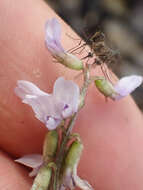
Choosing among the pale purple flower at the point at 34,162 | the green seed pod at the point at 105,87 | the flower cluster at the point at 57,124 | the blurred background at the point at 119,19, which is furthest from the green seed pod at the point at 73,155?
the blurred background at the point at 119,19

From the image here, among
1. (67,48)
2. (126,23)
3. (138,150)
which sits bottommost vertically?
(138,150)

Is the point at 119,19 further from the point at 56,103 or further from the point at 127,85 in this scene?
the point at 56,103

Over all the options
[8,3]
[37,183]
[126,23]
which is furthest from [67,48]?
[126,23]

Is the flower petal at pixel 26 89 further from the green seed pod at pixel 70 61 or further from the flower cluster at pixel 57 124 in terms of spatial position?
the green seed pod at pixel 70 61

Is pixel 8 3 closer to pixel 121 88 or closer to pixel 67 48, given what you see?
pixel 67 48

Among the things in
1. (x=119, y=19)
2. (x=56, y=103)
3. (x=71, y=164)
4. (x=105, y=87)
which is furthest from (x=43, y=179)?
(x=119, y=19)

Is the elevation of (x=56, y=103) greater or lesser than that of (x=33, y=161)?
greater
